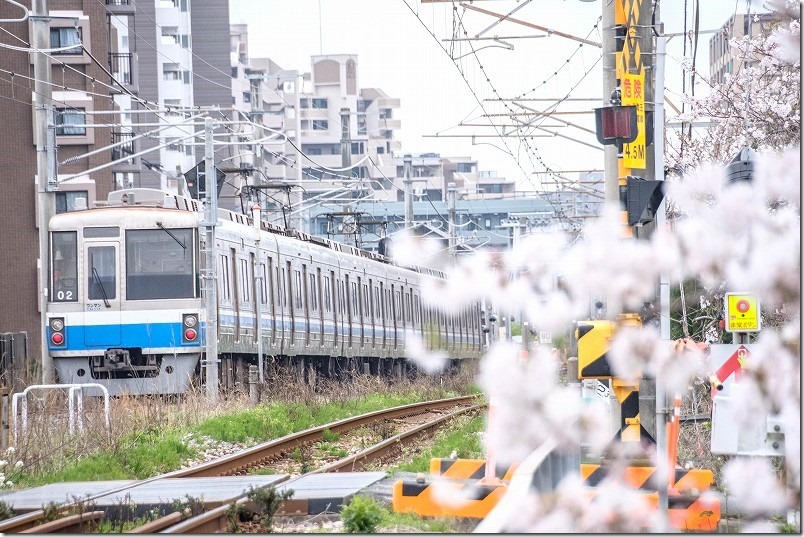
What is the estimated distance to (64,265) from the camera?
61.9 feet

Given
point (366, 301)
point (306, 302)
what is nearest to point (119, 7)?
point (366, 301)

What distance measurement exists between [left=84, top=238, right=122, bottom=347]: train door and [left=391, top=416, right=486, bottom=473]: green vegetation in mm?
5057

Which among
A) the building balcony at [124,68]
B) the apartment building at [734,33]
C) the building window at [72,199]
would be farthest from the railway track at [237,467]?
the building balcony at [124,68]

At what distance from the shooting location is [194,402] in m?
16.7

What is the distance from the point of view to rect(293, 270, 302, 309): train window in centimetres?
2383

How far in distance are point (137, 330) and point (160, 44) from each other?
140 feet

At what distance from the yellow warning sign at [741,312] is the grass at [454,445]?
2.48m

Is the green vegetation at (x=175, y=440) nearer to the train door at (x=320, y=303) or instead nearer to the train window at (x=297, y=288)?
the train window at (x=297, y=288)

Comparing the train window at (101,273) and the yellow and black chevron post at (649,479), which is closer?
the yellow and black chevron post at (649,479)

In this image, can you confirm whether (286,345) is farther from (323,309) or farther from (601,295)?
(601,295)

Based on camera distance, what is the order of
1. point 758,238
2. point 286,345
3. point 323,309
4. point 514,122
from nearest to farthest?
point 758,238 < point 514,122 < point 286,345 < point 323,309

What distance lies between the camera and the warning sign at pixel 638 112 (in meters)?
9.47

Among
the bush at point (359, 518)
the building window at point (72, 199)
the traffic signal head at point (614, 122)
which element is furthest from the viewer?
the building window at point (72, 199)

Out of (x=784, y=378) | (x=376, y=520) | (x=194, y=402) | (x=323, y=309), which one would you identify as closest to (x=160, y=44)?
(x=323, y=309)
